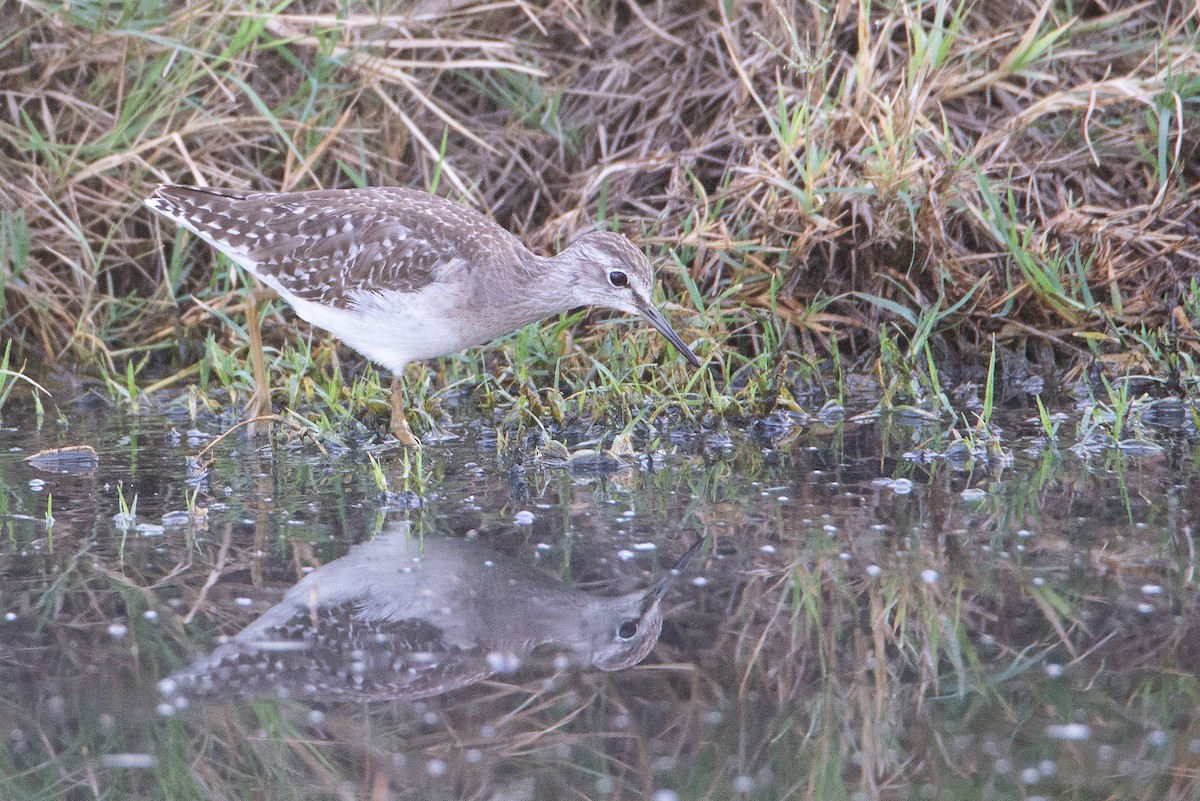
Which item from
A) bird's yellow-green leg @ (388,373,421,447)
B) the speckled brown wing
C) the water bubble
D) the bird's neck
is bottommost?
the water bubble

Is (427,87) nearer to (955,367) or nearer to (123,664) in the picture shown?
(955,367)

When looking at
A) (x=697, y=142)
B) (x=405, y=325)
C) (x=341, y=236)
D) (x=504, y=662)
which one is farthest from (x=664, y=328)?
(x=504, y=662)

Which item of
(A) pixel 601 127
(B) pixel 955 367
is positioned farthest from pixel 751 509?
(A) pixel 601 127

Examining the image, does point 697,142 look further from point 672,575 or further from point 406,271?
point 672,575

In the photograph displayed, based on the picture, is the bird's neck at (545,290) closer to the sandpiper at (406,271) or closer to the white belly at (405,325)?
the sandpiper at (406,271)

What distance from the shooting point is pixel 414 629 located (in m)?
3.76

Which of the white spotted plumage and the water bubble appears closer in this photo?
the water bubble

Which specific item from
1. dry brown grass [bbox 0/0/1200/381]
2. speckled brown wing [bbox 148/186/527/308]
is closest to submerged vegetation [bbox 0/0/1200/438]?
dry brown grass [bbox 0/0/1200/381]

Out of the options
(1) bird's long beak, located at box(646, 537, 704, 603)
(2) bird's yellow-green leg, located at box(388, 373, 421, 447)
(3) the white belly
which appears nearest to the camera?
(1) bird's long beak, located at box(646, 537, 704, 603)

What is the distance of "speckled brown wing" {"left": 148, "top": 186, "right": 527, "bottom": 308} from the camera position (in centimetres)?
584

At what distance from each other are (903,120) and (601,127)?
5.39ft

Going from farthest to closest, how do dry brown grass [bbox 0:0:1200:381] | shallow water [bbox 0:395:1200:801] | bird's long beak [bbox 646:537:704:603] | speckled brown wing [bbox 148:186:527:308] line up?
dry brown grass [bbox 0:0:1200:381], speckled brown wing [bbox 148:186:527:308], bird's long beak [bbox 646:537:704:603], shallow water [bbox 0:395:1200:801]

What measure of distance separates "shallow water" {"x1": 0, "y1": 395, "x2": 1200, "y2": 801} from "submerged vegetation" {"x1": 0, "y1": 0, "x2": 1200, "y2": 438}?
0.80 metres

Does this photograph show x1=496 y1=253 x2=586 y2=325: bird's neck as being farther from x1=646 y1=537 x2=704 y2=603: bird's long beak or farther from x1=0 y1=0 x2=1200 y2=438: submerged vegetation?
x1=646 y1=537 x2=704 y2=603: bird's long beak
